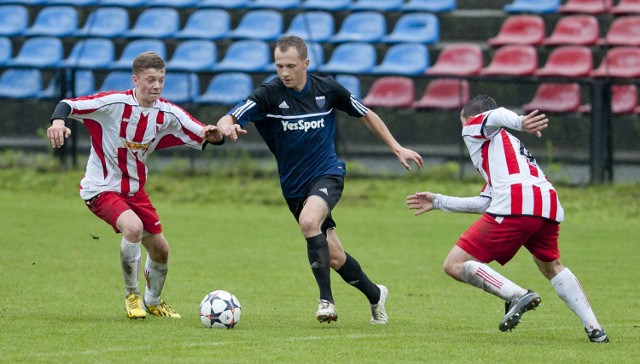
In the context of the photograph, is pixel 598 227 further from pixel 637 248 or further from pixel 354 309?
pixel 354 309

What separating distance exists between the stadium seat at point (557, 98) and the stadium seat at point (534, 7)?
2627mm

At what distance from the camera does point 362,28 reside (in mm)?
20062

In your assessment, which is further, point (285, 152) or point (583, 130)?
point (583, 130)

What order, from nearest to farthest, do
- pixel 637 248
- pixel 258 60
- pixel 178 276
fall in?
pixel 178 276 < pixel 637 248 < pixel 258 60

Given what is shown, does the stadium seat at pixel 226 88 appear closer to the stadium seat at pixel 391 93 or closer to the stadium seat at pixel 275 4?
the stadium seat at pixel 391 93

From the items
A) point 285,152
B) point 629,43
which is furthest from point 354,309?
point 629,43

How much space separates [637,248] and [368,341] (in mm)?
6906

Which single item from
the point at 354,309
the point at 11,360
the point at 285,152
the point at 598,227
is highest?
the point at 285,152

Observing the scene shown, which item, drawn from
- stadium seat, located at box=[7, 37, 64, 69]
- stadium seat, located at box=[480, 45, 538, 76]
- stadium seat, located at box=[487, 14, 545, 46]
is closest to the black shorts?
stadium seat, located at box=[480, 45, 538, 76]

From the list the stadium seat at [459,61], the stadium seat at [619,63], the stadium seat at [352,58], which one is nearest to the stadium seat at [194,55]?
the stadium seat at [352,58]

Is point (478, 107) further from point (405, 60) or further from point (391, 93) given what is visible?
point (405, 60)

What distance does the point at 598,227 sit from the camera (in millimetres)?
14781

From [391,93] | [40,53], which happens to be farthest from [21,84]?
[391,93]

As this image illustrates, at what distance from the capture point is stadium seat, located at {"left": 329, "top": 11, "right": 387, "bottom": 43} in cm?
1972
